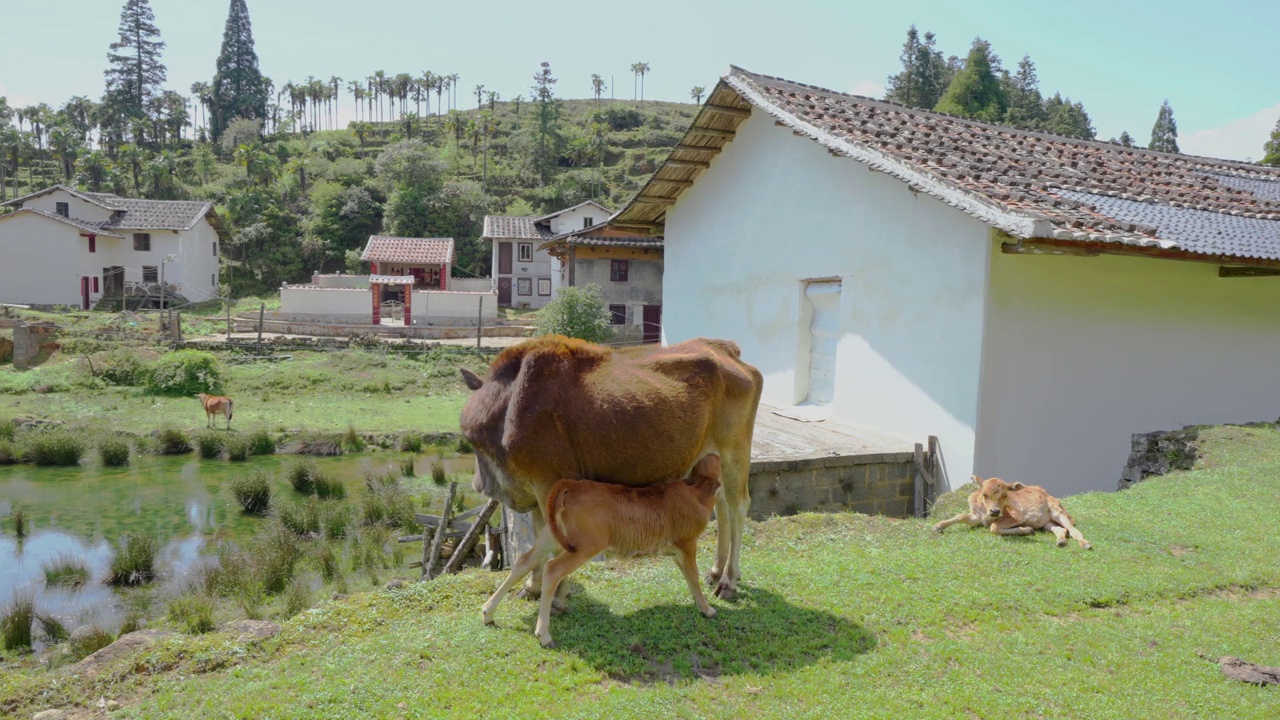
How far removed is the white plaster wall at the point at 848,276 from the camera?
359 inches

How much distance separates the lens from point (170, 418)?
72.6 feet

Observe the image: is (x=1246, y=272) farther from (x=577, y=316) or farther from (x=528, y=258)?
(x=528, y=258)

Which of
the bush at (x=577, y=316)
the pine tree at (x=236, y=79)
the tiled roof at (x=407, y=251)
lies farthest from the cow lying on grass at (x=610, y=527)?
the pine tree at (x=236, y=79)

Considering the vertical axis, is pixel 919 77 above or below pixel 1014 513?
above

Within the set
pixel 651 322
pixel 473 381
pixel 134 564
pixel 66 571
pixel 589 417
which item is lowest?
pixel 66 571

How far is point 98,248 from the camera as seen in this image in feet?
144

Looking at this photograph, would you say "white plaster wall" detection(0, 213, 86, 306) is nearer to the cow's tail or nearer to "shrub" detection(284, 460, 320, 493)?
"shrub" detection(284, 460, 320, 493)

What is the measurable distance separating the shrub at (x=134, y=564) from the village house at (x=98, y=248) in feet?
125

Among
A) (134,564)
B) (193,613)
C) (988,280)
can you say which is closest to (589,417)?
(988,280)

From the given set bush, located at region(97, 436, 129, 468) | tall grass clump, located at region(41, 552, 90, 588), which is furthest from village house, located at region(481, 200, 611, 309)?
tall grass clump, located at region(41, 552, 90, 588)

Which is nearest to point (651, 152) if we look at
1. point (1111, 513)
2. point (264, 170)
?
point (264, 170)

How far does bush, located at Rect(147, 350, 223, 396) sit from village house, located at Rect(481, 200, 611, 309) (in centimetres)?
2273

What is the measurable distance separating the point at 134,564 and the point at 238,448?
805 centimetres

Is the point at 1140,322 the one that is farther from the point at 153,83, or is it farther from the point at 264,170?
the point at 153,83
